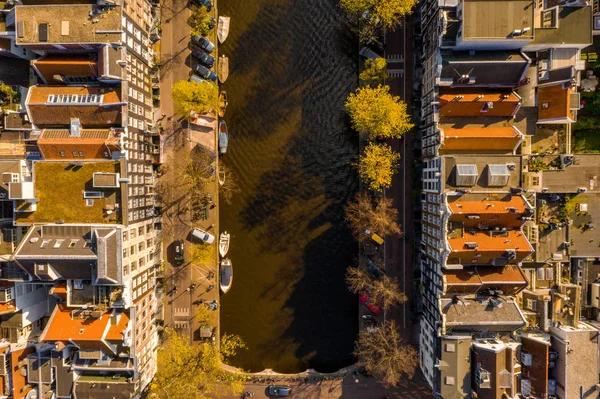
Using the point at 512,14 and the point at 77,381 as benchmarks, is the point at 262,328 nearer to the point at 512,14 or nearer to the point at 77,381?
the point at 77,381

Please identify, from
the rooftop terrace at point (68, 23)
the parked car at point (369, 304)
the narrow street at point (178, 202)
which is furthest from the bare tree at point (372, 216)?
the rooftop terrace at point (68, 23)

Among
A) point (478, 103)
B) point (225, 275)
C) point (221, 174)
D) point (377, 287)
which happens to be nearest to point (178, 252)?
point (225, 275)

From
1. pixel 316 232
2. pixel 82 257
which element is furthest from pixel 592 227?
pixel 82 257

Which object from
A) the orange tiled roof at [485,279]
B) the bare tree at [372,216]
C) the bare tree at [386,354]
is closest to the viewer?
the orange tiled roof at [485,279]

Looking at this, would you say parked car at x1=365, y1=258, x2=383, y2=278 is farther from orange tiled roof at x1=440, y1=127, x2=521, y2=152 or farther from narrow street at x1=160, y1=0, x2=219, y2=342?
narrow street at x1=160, y1=0, x2=219, y2=342

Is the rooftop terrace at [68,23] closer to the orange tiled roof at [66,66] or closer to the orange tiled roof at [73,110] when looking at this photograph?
the orange tiled roof at [66,66]

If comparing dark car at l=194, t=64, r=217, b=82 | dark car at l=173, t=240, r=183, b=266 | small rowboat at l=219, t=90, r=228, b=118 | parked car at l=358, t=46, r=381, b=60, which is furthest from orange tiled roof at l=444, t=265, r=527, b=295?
dark car at l=194, t=64, r=217, b=82

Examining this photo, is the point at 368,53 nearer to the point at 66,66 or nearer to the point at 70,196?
the point at 66,66
